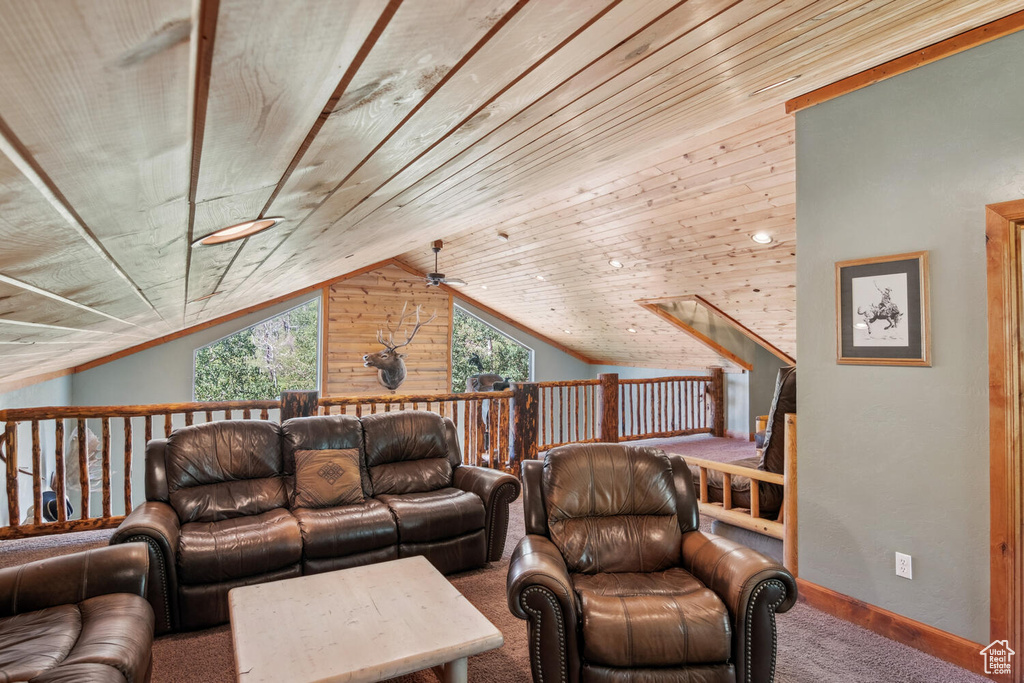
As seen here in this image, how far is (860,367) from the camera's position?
9.57ft

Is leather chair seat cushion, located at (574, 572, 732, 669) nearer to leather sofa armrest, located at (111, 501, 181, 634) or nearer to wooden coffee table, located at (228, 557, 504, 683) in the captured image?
wooden coffee table, located at (228, 557, 504, 683)

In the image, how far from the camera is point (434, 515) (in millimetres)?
3432

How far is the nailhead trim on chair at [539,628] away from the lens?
6.78ft

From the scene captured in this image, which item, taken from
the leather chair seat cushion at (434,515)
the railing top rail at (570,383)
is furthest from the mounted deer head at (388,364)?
the leather chair seat cushion at (434,515)

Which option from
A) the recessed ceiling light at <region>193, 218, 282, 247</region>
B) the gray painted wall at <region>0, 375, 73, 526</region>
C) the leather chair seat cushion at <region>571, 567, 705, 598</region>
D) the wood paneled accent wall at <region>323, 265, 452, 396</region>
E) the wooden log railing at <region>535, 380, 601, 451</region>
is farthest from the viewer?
the wood paneled accent wall at <region>323, 265, 452, 396</region>

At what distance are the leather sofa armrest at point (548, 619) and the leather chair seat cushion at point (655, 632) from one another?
63 mm

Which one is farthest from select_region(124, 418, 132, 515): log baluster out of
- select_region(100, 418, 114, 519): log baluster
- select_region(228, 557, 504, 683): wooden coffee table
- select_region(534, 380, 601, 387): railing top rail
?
select_region(534, 380, 601, 387): railing top rail

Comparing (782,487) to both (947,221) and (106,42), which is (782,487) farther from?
(106,42)

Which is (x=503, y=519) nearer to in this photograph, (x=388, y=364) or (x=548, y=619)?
(x=548, y=619)

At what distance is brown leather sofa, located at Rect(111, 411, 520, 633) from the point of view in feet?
9.22

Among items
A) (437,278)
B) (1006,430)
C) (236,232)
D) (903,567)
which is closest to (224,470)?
(236,232)

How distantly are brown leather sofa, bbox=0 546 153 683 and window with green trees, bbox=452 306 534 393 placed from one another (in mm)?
7213

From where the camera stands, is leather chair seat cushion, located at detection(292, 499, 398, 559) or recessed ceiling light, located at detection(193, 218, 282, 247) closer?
recessed ceiling light, located at detection(193, 218, 282, 247)

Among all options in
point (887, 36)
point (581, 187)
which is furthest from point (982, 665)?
point (581, 187)
